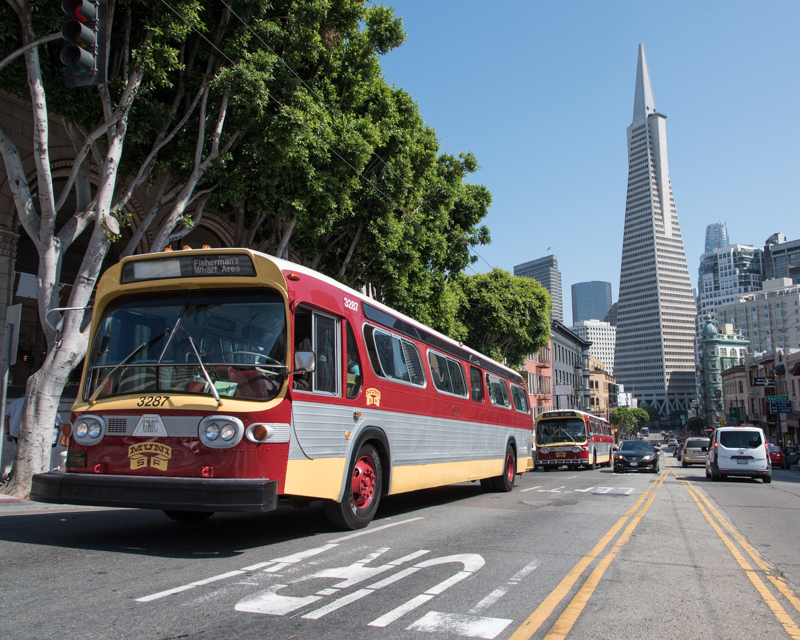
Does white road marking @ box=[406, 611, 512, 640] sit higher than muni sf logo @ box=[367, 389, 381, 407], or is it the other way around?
muni sf logo @ box=[367, 389, 381, 407]

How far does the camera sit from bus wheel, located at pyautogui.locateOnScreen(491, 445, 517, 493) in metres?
14.7

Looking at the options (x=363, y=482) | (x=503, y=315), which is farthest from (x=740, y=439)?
(x=503, y=315)

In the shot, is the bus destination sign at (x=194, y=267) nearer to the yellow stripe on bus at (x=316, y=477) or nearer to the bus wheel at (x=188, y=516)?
the yellow stripe on bus at (x=316, y=477)

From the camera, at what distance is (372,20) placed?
16.7 m

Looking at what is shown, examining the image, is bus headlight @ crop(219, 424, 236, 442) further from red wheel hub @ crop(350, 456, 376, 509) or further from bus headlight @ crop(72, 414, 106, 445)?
red wheel hub @ crop(350, 456, 376, 509)

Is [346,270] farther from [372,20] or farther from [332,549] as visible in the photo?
[332,549]

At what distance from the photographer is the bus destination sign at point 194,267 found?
263 inches

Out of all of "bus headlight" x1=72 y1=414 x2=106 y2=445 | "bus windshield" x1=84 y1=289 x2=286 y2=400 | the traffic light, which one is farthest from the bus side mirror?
the traffic light

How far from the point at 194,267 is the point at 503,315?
31.9 meters

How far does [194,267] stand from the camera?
6.77 m

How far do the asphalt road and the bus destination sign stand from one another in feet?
9.24

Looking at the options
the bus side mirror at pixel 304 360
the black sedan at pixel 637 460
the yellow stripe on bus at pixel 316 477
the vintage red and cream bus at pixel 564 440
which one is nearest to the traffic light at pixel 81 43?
the bus side mirror at pixel 304 360

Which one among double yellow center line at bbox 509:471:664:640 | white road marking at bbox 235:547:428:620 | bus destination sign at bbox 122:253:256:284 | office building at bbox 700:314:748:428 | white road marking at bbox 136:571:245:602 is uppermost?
office building at bbox 700:314:748:428

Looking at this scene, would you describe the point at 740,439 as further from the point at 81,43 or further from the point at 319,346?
the point at 81,43
